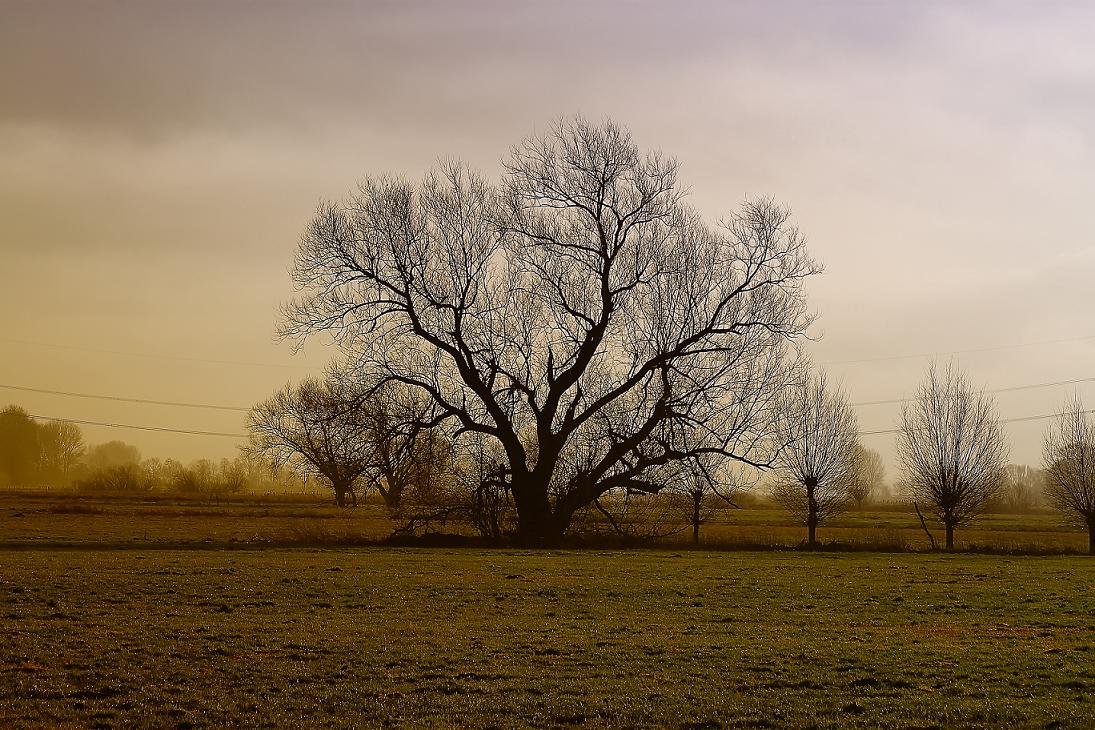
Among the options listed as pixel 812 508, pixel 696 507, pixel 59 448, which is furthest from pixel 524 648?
pixel 59 448

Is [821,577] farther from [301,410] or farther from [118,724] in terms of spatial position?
[301,410]

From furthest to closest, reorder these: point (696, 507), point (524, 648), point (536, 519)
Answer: point (696, 507), point (536, 519), point (524, 648)

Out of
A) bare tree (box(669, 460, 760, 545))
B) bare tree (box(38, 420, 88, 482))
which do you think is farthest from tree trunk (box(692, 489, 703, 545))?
bare tree (box(38, 420, 88, 482))

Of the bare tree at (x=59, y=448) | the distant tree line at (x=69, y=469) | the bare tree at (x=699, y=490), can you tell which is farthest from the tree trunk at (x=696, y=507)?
the bare tree at (x=59, y=448)

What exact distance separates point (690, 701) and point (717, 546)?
30.9 metres

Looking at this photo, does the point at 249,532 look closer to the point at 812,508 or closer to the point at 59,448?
the point at 812,508

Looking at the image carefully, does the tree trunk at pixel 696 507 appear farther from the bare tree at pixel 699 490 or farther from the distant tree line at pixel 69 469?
the distant tree line at pixel 69 469

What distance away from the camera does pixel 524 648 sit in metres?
15.3

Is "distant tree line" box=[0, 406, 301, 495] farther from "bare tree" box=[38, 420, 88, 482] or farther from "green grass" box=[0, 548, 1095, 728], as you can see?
"green grass" box=[0, 548, 1095, 728]

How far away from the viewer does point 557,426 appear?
4462 cm

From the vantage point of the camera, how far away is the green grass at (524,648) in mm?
11180

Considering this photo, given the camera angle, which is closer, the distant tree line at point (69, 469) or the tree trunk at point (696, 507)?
the tree trunk at point (696, 507)

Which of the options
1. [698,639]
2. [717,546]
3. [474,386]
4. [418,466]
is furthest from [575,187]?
[698,639]

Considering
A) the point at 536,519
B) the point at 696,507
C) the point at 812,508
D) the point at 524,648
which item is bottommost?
the point at 524,648
